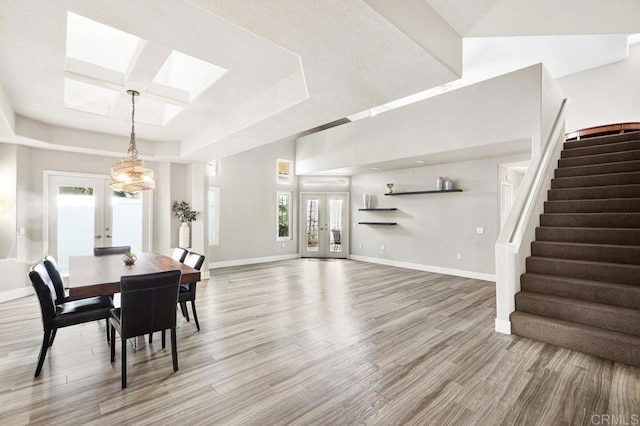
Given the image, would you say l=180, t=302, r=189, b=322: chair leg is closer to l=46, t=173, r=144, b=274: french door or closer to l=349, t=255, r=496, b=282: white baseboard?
l=46, t=173, r=144, b=274: french door

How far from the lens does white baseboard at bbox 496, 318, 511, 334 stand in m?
3.44

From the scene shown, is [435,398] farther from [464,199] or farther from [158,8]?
[464,199]

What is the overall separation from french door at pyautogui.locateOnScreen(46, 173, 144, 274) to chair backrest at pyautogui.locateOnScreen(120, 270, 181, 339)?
4.44 m

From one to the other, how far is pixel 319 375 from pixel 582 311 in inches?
111

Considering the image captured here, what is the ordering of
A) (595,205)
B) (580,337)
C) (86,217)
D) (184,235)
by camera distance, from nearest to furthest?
(580,337) → (595,205) → (86,217) → (184,235)

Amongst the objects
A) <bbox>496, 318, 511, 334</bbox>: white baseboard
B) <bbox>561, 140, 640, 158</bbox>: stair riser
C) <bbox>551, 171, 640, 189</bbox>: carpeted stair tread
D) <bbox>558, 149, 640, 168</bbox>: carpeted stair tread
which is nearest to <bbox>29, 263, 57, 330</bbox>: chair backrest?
<bbox>496, 318, 511, 334</bbox>: white baseboard

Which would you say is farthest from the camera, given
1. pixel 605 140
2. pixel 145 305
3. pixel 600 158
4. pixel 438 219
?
pixel 438 219

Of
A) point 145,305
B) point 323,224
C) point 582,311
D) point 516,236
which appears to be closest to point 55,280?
point 145,305

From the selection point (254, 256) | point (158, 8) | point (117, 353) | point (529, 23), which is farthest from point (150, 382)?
point (254, 256)

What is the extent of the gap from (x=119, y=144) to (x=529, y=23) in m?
6.42

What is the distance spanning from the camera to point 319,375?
2.58m

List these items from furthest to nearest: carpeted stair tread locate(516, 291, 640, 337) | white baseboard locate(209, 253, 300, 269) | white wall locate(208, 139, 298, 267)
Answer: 1. white wall locate(208, 139, 298, 267)
2. white baseboard locate(209, 253, 300, 269)
3. carpeted stair tread locate(516, 291, 640, 337)

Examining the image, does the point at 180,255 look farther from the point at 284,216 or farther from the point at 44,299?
the point at 284,216

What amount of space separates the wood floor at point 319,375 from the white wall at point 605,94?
19.6ft
